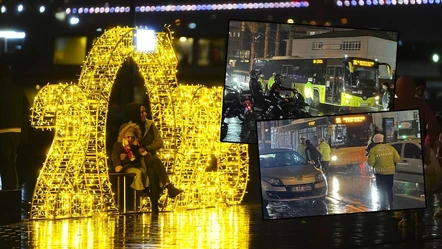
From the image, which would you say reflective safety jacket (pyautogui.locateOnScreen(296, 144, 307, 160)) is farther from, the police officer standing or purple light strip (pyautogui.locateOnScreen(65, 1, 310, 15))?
purple light strip (pyautogui.locateOnScreen(65, 1, 310, 15))

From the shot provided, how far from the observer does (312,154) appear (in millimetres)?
10305

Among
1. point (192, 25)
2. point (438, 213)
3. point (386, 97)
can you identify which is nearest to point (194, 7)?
point (192, 25)

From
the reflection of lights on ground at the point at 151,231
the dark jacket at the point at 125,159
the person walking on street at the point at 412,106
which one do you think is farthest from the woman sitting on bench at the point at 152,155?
the person walking on street at the point at 412,106

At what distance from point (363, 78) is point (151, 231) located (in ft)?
11.4

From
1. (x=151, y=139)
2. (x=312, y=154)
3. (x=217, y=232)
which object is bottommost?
(x=217, y=232)

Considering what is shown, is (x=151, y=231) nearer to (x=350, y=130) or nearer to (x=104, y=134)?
(x=104, y=134)

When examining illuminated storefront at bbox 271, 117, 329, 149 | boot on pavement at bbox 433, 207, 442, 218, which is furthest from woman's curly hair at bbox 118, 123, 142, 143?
illuminated storefront at bbox 271, 117, 329, 149

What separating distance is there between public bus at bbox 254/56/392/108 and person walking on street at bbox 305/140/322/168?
20.7 inches

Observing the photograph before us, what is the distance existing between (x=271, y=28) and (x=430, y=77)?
31054mm

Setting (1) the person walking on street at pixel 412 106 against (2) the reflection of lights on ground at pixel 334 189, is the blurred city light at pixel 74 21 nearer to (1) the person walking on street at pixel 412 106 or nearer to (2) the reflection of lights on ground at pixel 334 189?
(1) the person walking on street at pixel 412 106

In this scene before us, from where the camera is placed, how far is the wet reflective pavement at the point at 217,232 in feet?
37.4

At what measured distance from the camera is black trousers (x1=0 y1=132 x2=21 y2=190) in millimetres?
14609

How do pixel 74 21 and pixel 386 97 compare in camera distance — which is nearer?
pixel 386 97

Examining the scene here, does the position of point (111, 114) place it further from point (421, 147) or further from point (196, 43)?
point (421, 147)
